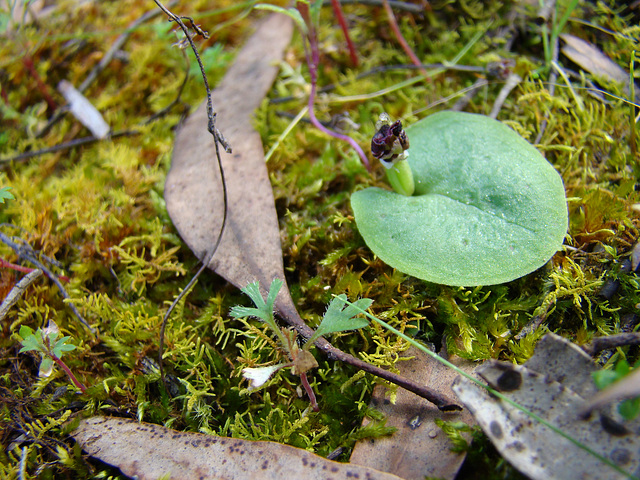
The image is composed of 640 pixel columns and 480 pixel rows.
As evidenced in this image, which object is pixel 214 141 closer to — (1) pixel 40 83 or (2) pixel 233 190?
(2) pixel 233 190

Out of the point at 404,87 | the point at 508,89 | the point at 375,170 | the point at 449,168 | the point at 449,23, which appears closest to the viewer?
the point at 449,168

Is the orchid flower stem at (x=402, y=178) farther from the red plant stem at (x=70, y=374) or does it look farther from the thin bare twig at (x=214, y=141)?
the red plant stem at (x=70, y=374)

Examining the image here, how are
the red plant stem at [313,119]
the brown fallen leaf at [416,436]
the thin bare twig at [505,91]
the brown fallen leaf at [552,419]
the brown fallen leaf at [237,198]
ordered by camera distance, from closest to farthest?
the brown fallen leaf at [552,419] < the brown fallen leaf at [416,436] < the brown fallen leaf at [237,198] < the red plant stem at [313,119] < the thin bare twig at [505,91]

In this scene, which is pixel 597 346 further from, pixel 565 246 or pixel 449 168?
pixel 449 168

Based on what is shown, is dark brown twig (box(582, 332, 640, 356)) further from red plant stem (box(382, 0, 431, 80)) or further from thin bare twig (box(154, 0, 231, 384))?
red plant stem (box(382, 0, 431, 80))

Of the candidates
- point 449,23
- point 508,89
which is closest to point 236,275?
point 508,89

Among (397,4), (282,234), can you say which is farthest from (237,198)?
(397,4)

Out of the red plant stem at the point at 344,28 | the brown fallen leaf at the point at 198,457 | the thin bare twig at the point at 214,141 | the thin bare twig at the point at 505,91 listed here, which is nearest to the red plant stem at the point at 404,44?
the red plant stem at the point at 344,28
